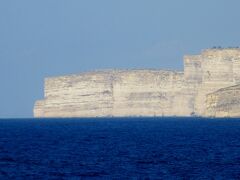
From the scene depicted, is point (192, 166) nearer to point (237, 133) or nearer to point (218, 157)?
point (218, 157)

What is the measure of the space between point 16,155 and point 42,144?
1408 centimetres

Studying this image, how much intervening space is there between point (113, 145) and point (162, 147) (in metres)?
4.64

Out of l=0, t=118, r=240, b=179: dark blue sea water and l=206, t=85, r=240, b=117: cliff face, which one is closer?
l=0, t=118, r=240, b=179: dark blue sea water

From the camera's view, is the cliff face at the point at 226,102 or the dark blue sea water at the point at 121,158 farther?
the cliff face at the point at 226,102

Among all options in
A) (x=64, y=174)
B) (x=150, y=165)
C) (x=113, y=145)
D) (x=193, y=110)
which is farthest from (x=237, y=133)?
(x=193, y=110)

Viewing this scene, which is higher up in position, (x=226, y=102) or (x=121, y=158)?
(x=226, y=102)

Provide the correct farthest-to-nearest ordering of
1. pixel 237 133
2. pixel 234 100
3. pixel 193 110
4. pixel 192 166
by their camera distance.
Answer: pixel 193 110, pixel 234 100, pixel 237 133, pixel 192 166

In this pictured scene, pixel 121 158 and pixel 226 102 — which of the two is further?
pixel 226 102

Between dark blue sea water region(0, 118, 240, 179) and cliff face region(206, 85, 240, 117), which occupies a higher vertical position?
cliff face region(206, 85, 240, 117)

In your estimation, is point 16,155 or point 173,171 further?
point 16,155

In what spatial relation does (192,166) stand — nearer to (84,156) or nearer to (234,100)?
(84,156)

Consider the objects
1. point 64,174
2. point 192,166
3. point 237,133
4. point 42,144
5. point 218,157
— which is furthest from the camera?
point 237,133

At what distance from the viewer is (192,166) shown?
59.1 metres

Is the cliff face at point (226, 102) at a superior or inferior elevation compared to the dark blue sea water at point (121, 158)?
superior
